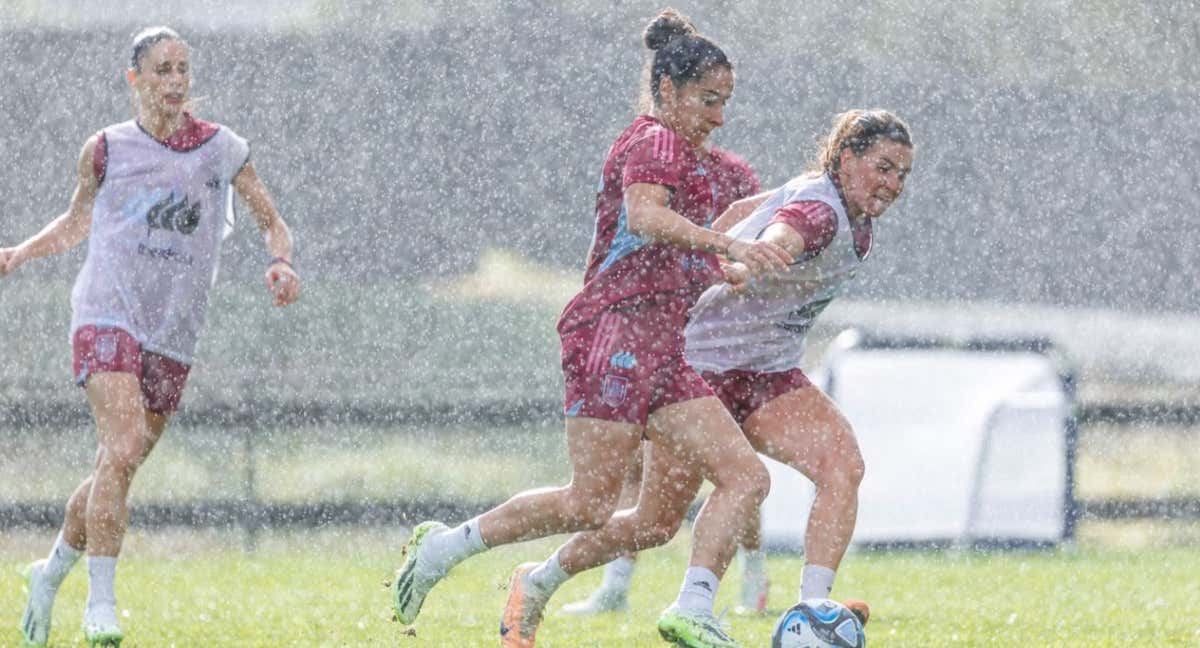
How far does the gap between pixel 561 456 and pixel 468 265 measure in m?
9.78

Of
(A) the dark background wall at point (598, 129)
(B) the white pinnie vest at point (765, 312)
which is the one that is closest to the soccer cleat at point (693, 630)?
(B) the white pinnie vest at point (765, 312)

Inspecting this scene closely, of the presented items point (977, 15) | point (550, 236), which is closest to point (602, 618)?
point (550, 236)

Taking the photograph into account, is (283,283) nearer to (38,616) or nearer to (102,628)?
(102,628)

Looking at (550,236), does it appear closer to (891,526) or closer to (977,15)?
(977,15)

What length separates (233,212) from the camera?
20.4 ft

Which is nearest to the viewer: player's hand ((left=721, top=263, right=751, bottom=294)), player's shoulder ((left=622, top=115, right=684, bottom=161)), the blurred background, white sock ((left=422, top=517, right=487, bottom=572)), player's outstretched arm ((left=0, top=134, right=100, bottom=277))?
player's shoulder ((left=622, top=115, right=684, bottom=161))

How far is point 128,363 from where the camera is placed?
5.86m

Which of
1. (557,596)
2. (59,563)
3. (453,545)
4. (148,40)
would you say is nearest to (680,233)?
(453,545)

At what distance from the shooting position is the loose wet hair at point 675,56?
5.09m

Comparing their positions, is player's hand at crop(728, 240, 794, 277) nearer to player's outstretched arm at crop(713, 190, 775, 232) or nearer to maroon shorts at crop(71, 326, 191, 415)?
player's outstretched arm at crop(713, 190, 775, 232)

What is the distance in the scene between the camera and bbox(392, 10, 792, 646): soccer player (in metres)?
5.01

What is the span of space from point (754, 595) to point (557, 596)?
112cm

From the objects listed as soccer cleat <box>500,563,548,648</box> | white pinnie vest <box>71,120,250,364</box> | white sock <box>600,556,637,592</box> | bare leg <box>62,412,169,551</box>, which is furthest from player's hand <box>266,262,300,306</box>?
white sock <box>600,556,637,592</box>

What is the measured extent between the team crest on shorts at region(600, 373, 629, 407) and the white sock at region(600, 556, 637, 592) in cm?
220
